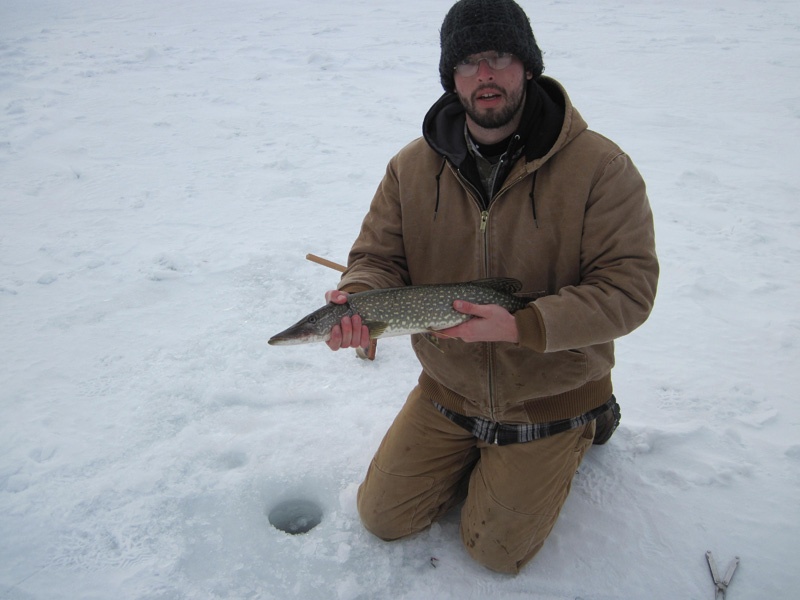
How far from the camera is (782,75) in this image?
9.62 metres

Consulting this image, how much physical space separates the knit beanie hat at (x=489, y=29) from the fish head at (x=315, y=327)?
1179 mm

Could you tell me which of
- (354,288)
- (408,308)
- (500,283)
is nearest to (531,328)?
(500,283)

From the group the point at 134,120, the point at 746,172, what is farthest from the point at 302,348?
the point at 134,120

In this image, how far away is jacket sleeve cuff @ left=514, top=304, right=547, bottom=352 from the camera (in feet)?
7.32

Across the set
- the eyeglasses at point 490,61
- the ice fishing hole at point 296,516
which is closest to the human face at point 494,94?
the eyeglasses at point 490,61

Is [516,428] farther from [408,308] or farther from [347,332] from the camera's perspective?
[347,332]

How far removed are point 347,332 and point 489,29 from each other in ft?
4.45

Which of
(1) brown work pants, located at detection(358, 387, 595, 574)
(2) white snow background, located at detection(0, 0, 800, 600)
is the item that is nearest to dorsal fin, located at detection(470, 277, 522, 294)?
(1) brown work pants, located at detection(358, 387, 595, 574)

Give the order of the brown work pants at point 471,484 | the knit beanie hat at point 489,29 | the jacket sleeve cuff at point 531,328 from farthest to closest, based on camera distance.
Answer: the brown work pants at point 471,484 < the knit beanie hat at point 489,29 < the jacket sleeve cuff at point 531,328

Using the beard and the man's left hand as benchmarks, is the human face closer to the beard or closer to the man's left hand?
the beard

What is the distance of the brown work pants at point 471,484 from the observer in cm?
260

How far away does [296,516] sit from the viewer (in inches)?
118

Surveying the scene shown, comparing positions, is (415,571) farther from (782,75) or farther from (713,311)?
(782,75)

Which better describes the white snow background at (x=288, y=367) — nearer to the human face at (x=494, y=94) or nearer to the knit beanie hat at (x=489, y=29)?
the human face at (x=494, y=94)
